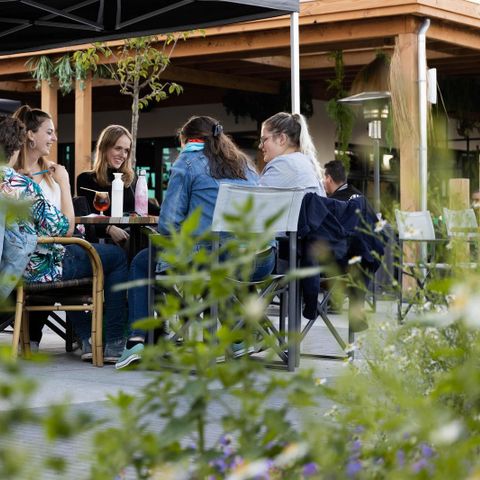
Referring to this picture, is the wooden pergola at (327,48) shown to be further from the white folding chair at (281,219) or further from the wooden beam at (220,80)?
the white folding chair at (281,219)

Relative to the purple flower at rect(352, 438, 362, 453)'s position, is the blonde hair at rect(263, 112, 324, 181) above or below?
above

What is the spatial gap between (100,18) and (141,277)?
2.96 m

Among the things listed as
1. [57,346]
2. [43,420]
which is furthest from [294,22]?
[43,420]

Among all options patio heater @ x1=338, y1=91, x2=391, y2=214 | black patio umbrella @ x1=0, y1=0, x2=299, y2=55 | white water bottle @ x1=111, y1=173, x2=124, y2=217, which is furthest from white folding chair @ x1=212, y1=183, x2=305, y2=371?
patio heater @ x1=338, y1=91, x2=391, y2=214

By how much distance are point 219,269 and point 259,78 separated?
15916 mm

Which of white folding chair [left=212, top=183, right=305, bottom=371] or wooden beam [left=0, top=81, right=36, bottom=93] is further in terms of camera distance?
wooden beam [left=0, top=81, right=36, bottom=93]

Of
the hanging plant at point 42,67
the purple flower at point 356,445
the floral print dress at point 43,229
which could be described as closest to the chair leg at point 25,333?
the floral print dress at point 43,229

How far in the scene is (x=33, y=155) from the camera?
561 cm

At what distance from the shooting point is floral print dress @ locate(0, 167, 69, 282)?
521 centimetres

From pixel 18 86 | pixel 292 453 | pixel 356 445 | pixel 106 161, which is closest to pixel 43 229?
pixel 106 161

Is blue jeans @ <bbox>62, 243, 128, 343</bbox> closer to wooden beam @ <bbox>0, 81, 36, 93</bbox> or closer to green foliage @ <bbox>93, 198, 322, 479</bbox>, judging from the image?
green foliage @ <bbox>93, 198, 322, 479</bbox>

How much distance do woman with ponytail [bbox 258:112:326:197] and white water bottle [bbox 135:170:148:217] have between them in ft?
2.10

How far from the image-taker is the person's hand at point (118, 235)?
20.4 feet

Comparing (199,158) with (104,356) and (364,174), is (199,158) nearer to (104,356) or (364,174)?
(104,356)
